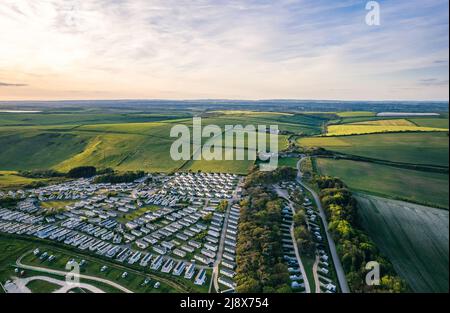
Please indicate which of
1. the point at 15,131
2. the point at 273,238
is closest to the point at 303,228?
the point at 273,238

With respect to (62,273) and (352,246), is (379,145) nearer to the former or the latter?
(352,246)

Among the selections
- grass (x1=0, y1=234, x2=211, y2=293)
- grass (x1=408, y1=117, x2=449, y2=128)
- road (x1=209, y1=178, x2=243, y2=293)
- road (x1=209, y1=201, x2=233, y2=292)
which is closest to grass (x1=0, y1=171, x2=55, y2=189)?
grass (x1=0, y1=234, x2=211, y2=293)

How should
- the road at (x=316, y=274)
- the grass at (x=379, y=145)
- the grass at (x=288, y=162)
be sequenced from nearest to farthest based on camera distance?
1. the road at (x=316, y=274)
2. the grass at (x=379, y=145)
3. the grass at (x=288, y=162)

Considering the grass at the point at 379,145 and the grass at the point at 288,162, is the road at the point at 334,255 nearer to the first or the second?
the grass at the point at 379,145

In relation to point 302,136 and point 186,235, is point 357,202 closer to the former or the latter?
point 186,235

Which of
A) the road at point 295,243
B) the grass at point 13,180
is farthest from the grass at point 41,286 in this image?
the grass at point 13,180

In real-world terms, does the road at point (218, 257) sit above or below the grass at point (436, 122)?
below
